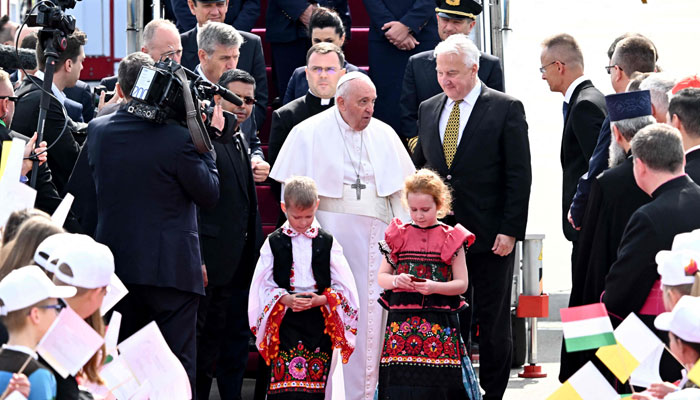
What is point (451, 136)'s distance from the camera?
7598 mm

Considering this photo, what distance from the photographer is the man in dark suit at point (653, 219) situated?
518cm

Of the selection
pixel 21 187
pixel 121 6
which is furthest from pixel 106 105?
pixel 121 6

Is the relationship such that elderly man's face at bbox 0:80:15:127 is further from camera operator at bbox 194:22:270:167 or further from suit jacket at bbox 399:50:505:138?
suit jacket at bbox 399:50:505:138

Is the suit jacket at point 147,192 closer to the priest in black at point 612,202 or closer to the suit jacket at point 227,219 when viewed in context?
the suit jacket at point 227,219

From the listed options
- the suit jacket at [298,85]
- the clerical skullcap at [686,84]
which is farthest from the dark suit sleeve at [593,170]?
the suit jacket at [298,85]

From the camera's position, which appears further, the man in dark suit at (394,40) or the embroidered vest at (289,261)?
the man in dark suit at (394,40)

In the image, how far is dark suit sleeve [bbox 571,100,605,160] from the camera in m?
7.44

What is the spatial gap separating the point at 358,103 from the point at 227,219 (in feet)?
3.48

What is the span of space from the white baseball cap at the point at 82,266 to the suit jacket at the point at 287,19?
5.81m

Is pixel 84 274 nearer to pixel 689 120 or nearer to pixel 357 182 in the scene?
pixel 689 120

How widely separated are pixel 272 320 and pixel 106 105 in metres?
1.57

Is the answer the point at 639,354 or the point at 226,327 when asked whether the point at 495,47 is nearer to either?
the point at 226,327

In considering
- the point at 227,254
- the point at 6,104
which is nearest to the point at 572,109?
the point at 227,254

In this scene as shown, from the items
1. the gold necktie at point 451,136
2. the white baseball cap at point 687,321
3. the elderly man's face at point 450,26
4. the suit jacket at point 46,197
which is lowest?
the white baseball cap at point 687,321
